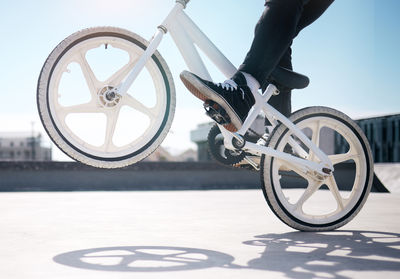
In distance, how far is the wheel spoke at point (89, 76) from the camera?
10.1 feet

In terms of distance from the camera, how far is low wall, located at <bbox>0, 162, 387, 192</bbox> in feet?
35.9

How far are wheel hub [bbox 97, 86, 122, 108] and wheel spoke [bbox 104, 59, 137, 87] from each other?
11 centimetres

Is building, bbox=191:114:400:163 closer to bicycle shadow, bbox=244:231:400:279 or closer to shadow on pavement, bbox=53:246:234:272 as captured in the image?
bicycle shadow, bbox=244:231:400:279

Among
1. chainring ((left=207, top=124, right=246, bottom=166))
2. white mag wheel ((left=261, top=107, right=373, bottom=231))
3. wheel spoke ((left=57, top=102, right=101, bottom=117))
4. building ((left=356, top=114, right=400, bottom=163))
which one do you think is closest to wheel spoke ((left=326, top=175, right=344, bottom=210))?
white mag wheel ((left=261, top=107, right=373, bottom=231))

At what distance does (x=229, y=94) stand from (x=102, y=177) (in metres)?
8.46

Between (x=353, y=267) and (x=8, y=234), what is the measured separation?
92.5 inches

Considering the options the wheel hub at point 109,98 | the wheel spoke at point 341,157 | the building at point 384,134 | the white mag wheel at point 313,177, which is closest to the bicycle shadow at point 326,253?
the white mag wheel at point 313,177

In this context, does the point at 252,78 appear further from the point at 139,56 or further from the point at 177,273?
the point at 177,273

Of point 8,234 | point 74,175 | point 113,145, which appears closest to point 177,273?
point 113,145

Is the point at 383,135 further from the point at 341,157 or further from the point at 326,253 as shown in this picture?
the point at 326,253

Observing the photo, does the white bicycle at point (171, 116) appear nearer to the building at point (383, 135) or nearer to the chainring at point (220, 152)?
the chainring at point (220, 152)

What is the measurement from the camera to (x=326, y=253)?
270 cm

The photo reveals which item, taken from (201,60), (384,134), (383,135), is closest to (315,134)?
(201,60)

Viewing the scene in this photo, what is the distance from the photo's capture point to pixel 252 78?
3178mm
